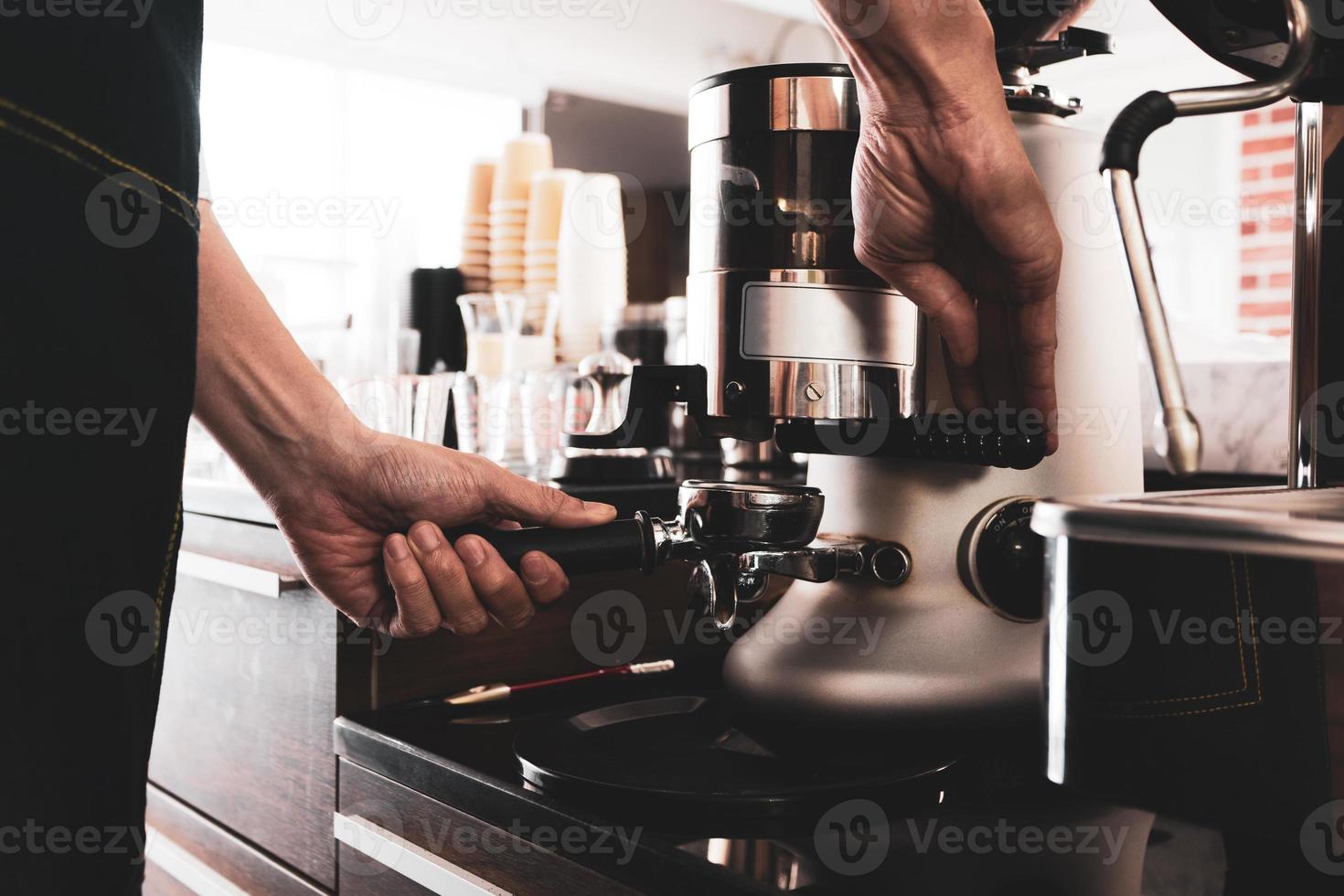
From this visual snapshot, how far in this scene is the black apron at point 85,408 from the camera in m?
0.44

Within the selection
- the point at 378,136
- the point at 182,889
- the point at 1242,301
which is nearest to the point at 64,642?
the point at 182,889

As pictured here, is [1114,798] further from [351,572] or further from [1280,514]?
[351,572]

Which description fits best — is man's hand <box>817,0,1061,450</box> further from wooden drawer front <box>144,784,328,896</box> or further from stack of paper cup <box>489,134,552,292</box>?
stack of paper cup <box>489,134,552,292</box>

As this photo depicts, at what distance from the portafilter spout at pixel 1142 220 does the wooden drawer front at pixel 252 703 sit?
60 centimetres

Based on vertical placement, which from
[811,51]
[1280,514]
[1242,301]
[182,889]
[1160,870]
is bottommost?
[182,889]

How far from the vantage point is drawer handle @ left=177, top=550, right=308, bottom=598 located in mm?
875

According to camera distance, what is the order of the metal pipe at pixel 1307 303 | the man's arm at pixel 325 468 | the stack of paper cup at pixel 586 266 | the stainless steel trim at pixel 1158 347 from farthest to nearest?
the stack of paper cup at pixel 586 266, the man's arm at pixel 325 468, the metal pipe at pixel 1307 303, the stainless steel trim at pixel 1158 347

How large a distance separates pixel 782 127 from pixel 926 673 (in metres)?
0.31

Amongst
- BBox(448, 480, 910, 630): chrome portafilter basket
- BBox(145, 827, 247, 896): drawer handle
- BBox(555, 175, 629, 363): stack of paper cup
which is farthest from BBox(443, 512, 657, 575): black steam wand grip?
BBox(555, 175, 629, 363): stack of paper cup

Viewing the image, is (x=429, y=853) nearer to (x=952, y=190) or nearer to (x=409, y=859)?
(x=409, y=859)

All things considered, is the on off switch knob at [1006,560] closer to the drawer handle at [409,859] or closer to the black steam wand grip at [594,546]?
the black steam wand grip at [594,546]

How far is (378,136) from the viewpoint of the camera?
8.69 ft

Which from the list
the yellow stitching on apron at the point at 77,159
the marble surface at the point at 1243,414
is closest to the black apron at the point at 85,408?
the yellow stitching on apron at the point at 77,159

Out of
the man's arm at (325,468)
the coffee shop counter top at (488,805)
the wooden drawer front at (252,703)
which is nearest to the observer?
the coffee shop counter top at (488,805)
